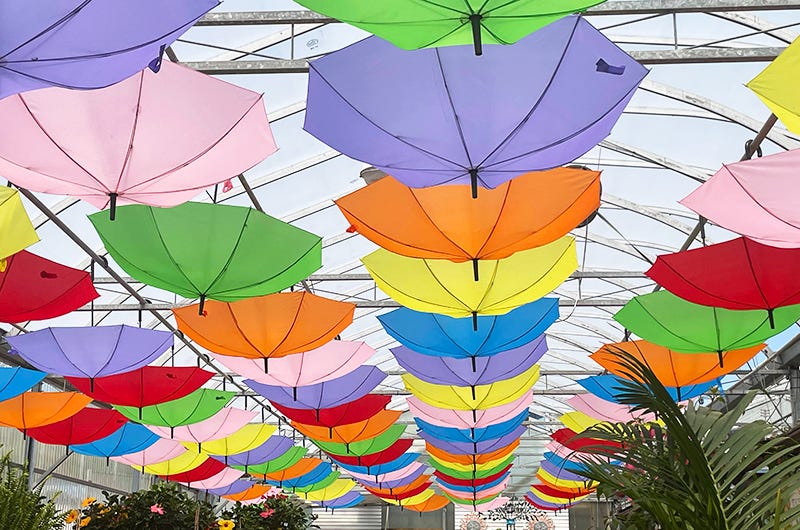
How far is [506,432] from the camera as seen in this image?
1348 cm

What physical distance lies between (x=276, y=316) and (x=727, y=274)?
12.0 feet

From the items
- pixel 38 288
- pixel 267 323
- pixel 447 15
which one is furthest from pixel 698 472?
pixel 38 288

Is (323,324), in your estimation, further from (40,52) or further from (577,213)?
(40,52)

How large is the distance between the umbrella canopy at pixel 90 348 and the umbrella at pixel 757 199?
5121mm

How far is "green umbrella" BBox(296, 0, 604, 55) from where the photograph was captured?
385 centimetres

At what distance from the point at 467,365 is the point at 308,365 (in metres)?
1.71

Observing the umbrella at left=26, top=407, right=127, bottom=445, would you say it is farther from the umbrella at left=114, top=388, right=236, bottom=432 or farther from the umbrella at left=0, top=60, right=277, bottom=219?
the umbrella at left=0, top=60, right=277, bottom=219

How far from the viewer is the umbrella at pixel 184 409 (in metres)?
10.7

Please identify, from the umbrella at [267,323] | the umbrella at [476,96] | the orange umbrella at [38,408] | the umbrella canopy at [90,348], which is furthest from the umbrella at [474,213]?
the orange umbrella at [38,408]

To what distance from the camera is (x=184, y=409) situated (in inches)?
424

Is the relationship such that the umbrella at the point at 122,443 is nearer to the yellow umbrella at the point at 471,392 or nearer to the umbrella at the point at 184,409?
the umbrella at the point at 184,409

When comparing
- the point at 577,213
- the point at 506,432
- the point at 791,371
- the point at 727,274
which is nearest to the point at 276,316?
the point at 577,213

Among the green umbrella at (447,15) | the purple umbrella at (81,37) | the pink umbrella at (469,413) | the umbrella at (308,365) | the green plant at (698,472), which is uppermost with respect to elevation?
the pink umbrella at (469,413)

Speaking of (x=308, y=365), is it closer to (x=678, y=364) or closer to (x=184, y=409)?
(x=184, y=409)
